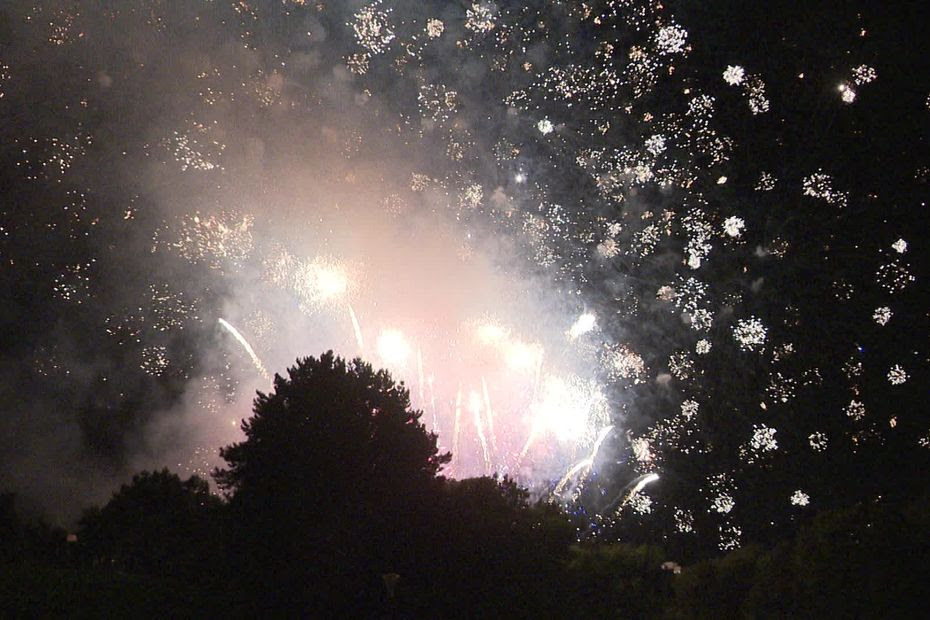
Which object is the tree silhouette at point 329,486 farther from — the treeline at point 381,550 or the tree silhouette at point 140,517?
the tree silhouette at point 140,517

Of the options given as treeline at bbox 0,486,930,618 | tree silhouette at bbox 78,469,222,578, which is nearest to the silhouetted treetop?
treeline at bbox 0,486,930,618

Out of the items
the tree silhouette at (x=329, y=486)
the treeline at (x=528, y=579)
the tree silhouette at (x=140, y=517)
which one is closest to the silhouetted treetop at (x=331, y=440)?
the tree silhouette at (x=329, y=486)

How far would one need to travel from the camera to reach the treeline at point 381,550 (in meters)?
13.2

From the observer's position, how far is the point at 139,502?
36.4 meters

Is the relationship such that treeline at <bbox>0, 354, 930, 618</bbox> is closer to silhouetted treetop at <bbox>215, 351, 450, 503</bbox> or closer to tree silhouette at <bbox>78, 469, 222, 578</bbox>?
silhouetted treetop at <bbox>215, 351, 450, 503</bbox>

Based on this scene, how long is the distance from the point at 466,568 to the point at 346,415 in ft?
16.5

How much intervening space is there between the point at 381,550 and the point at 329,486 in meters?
1.97

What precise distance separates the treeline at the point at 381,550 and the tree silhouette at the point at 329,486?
30 millimetres

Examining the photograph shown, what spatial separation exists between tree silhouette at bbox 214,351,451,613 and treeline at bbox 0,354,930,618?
0.03m

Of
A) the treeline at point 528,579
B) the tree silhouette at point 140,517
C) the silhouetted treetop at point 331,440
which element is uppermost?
the tree silhouette at point 140,517

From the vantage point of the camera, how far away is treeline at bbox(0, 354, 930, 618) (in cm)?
1318

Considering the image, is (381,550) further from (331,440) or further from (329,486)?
(331,440)

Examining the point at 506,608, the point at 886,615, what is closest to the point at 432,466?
the point at 506,608

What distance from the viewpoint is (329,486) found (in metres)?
14.8
